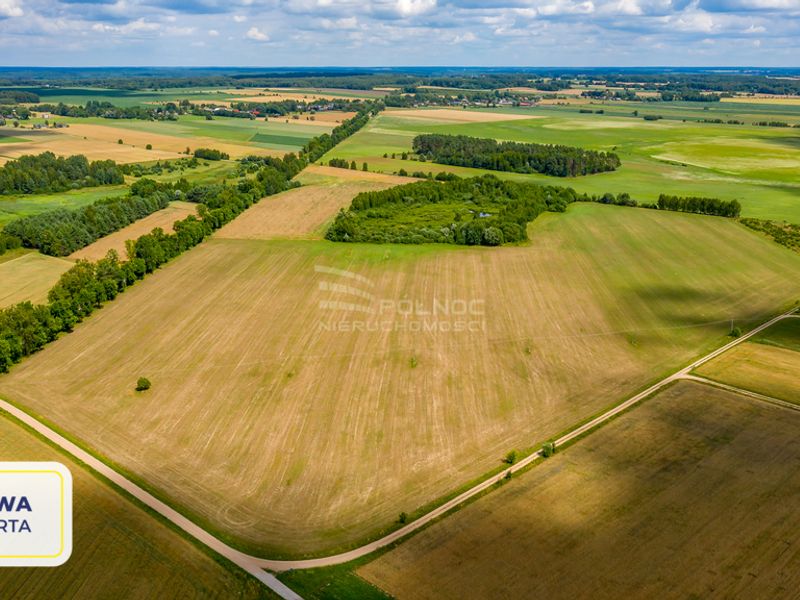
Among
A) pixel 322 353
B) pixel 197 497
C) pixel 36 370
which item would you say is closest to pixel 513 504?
pixel 197 497

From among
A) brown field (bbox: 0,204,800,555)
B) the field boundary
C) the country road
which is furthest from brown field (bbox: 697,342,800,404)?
the country road

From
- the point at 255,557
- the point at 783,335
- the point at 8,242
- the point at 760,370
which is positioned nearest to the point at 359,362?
the point at 255,557

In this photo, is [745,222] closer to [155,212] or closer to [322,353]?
[322,353]

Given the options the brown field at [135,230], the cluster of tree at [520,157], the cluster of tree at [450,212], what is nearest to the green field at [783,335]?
the cluster of tree at [450,212]

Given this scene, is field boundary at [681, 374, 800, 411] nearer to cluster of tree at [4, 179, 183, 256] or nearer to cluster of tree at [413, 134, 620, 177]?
cluster of tree at [4, 179, 183, 256]

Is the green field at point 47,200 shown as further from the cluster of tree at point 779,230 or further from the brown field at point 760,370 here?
the cluster of tree at point 779,230

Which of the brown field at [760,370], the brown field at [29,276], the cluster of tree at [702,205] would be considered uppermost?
the cluster of tree at [702,205]
